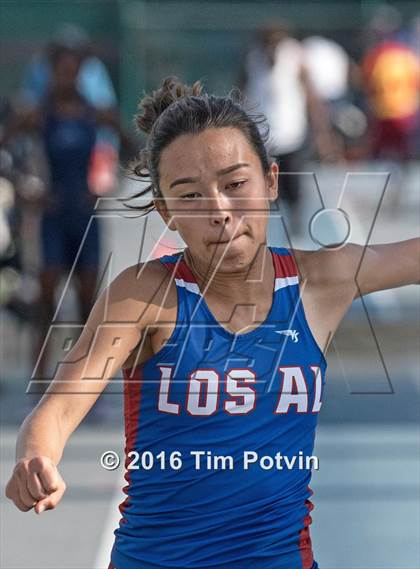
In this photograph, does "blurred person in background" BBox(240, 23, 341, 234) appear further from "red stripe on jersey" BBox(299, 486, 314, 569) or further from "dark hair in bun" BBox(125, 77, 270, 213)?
"red stripe on jersey" BBox(299, 486, 314, 569)

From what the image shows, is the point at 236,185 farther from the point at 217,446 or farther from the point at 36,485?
the point at 36,485

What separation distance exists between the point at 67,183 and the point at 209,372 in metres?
4.98

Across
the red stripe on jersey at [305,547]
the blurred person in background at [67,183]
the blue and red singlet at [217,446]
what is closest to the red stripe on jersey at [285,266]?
the blue and red singlet at [217,446]

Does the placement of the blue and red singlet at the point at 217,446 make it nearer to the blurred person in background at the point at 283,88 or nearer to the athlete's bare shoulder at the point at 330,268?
the athlete's bare shoulder at the point at 330,268

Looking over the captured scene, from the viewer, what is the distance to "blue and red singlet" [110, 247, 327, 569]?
2793mm

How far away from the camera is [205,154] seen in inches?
112

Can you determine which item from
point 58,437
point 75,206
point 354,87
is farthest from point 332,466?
point 354,87

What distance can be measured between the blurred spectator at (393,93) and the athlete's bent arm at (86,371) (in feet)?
37.9

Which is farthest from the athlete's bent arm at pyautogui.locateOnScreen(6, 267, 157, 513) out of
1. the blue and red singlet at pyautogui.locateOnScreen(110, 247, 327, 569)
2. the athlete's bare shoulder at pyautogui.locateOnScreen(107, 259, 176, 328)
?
the blue and red singlet at pyautogui.locateOnScreen(110, 247, 327, 569)

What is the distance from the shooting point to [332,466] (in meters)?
6.09

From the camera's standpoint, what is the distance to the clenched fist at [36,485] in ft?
7.68

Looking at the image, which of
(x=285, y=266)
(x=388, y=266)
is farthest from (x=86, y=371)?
(x=388, y=266)

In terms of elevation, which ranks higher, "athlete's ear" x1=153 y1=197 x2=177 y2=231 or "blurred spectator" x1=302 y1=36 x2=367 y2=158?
"blurred spectator" x1=302 y1=36 x2=367 y2=158

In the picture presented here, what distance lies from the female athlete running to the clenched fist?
33 centimetres
